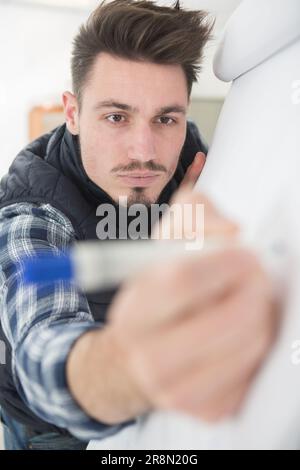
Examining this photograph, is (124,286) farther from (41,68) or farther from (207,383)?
(41,68)

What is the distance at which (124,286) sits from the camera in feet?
0.56

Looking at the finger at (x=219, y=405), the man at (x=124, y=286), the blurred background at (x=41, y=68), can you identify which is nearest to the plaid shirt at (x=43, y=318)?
the man at (x=124, y=286)

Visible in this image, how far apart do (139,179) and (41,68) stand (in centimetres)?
31

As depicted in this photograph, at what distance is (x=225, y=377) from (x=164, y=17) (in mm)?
438

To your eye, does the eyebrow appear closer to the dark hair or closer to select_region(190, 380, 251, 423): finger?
the dark hair

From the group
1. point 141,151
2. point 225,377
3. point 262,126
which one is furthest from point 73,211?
point 225,377

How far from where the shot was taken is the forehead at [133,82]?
47 cm

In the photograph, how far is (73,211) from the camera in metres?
0.48

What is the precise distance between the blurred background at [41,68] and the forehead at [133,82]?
52 millimetres

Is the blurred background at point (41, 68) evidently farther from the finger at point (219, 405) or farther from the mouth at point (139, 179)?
the finger at point (219, 405)

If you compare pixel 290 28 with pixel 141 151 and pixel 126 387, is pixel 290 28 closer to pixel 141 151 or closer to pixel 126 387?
pixel 141 151

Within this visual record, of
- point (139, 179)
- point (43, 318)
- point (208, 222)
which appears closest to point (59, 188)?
point (139, 179)

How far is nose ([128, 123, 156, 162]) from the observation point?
0.47 m

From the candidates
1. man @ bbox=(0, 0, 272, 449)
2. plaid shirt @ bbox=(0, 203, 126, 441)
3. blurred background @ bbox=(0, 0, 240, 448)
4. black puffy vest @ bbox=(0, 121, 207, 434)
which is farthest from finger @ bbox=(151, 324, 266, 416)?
blurred background @ bbox=(0, 0, 240, 448)
